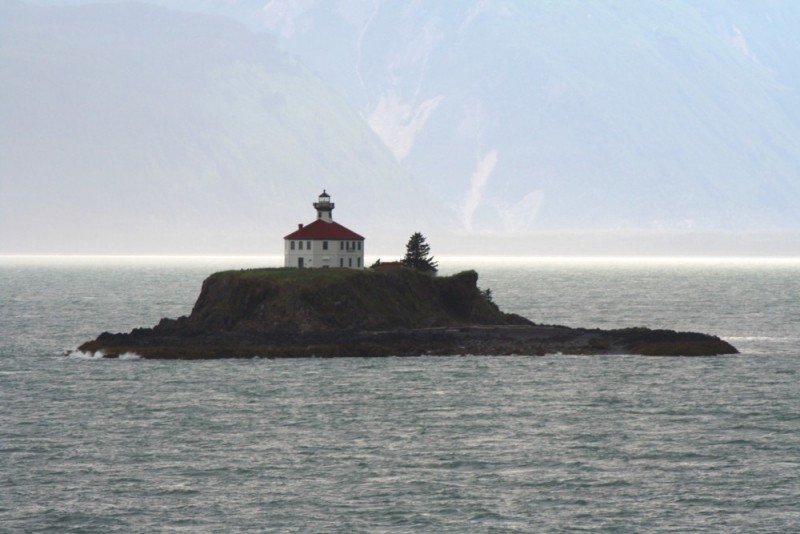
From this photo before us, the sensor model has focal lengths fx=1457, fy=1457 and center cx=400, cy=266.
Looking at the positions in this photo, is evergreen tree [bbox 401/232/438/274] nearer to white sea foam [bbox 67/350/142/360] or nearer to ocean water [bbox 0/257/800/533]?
ocean water [bbox 0/257/800/533]

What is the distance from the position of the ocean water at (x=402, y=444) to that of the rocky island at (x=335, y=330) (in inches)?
82.5

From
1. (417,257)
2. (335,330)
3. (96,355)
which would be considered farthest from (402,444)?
(417,257)

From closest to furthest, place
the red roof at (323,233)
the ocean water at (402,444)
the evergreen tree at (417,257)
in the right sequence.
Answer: the ocean water at (402,444)
the red roof at (323,233)
the evergreen tree at (417,257)

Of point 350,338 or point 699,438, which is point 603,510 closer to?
point 699,438

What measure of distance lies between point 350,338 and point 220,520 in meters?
51.2

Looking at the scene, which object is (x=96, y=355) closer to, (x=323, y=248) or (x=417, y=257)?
(x=323, y=248)

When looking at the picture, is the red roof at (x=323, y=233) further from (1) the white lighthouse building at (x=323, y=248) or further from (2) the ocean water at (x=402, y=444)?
(2) the ocean water at (x=402, y=444)

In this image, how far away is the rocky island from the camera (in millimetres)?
102188

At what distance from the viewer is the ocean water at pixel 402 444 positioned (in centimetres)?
5359

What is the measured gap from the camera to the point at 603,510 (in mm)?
54188

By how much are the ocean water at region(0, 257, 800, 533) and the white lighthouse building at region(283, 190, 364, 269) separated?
20.2 metres

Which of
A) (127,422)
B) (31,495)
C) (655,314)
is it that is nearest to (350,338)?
(127,422)

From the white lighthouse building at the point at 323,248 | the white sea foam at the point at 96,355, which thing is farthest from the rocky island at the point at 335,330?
the white lighthouse building at the point at 323,248

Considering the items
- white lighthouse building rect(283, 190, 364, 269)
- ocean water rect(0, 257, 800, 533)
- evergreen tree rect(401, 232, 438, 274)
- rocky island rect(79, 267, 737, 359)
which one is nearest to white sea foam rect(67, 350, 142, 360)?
rocky island rect(79, 267, 737, 359)
